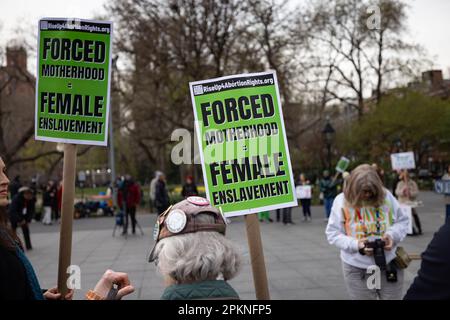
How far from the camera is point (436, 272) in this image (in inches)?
59.9

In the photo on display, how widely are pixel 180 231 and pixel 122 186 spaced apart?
1315 cm

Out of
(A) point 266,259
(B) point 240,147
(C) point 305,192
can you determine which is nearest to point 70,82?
(B) point 240,147

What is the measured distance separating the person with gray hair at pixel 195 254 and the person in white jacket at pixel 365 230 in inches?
88.9

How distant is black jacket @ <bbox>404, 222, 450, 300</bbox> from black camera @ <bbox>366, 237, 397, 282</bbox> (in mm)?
2347

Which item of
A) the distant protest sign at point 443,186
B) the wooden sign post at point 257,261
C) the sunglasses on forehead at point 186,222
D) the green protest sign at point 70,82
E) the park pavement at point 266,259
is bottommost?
the park pavement at point 266,259

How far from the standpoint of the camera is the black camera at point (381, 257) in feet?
12.6

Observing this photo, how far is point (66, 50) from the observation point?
9.20 ft

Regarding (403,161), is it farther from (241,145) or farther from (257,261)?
(257,261)

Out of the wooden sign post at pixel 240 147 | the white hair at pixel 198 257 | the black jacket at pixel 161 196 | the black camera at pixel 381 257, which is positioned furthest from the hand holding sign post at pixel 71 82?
the black jacket at pixel 161 196

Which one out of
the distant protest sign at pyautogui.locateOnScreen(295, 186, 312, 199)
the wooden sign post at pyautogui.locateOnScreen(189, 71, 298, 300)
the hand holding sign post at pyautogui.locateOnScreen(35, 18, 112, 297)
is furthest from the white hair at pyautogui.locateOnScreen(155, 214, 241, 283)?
the distant protest sign at pyautogui.locateOnScreen(295, 186, 312, 199)

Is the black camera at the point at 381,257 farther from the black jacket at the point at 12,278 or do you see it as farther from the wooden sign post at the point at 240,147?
the black jacket at the point at 12,278

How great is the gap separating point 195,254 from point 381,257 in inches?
96.1
